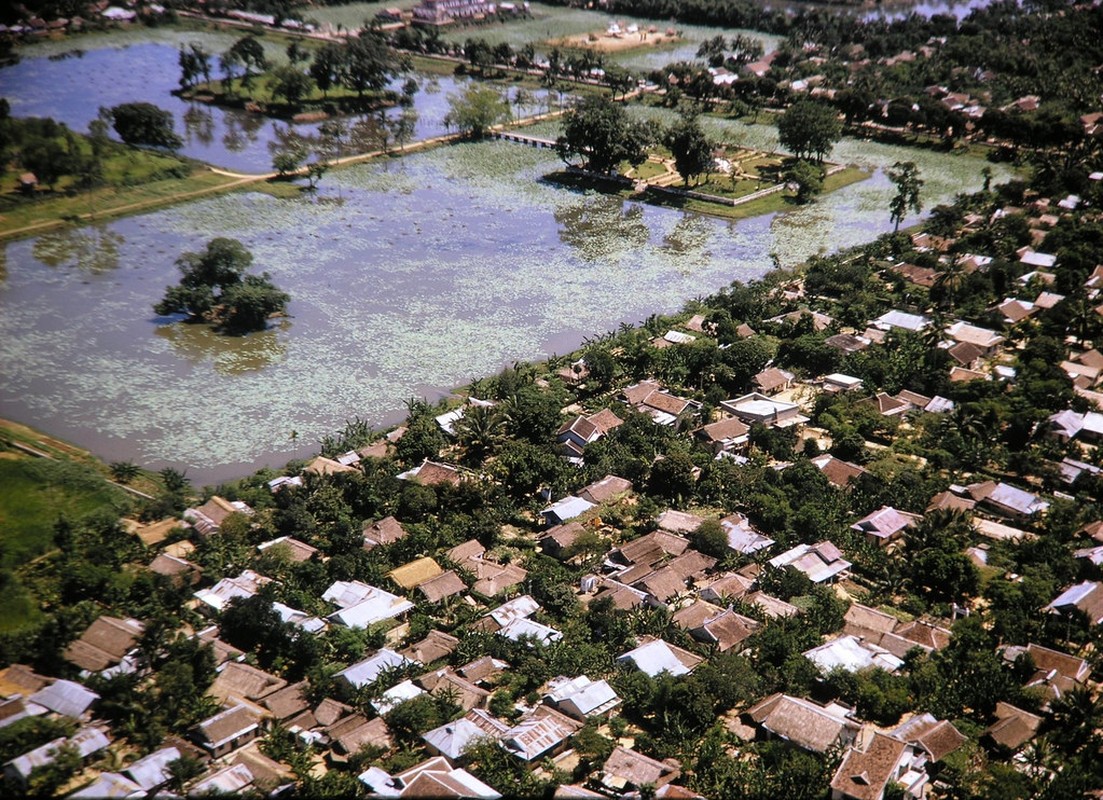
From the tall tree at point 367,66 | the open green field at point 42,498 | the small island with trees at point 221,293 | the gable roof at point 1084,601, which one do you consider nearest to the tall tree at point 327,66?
the tall tree at point 367,66

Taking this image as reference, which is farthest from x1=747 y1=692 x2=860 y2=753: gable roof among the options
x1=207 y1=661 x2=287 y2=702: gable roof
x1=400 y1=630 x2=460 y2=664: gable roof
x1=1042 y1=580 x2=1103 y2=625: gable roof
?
x1=207 y1=661 x2=287 y2=702: gable roof

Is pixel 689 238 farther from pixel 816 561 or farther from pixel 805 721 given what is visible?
pixel 805 721

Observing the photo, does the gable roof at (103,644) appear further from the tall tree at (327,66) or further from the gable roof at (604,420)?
the tall tree at (327,66)

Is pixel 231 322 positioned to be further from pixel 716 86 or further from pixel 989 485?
pixel 716 86

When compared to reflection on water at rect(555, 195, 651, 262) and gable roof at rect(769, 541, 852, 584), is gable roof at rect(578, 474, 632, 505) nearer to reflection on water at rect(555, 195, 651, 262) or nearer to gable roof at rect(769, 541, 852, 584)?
gable roof at rect(769, 541, 852, 584)

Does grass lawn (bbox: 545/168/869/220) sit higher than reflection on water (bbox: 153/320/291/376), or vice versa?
grass lawn (bbox: 545/168/869/220)

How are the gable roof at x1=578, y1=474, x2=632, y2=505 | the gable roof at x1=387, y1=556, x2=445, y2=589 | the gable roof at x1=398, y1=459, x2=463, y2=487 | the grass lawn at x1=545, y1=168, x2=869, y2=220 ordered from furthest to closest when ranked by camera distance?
the grass lawn at x1=545, y1=168, x2=869, y2=220 < the gable roof at x1=398, y1=459, x2=463, y2=487 < the gable roof at x1=578, y1=474, x2=632, y2=505 < the gable roof at x1=387, y1=556, x2=445, y2=589
